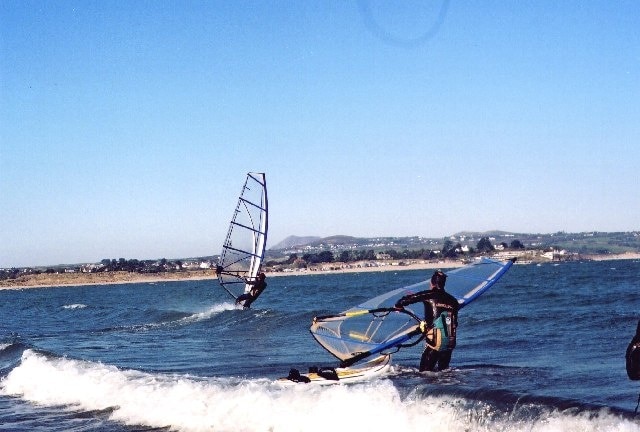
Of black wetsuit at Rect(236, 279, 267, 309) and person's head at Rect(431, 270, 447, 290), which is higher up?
person's head at Rect(431, 270, 447, 290)

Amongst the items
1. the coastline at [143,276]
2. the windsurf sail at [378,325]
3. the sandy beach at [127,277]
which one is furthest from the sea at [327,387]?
the coastline at [143,276]

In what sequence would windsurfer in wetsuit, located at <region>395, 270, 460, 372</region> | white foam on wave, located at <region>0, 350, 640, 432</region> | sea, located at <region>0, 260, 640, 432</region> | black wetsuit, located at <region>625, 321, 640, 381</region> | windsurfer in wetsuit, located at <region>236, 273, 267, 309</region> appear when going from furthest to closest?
windsurfer in wetsuit, located at <region>236, 273, 267, 309</region> → windsurfer in wetsuit, located at <region>395, 270, 460, 372</region> → sea, located at <region>0, 260, 640, 432</region> → white foam on wave, located at <region>0, 350, 640, 432</region> → black wetsuit, located at <region>625, 321, 640, 381</region>

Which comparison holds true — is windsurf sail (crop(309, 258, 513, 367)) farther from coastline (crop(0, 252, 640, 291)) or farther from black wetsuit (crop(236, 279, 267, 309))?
coastline (crop(0, 252, 640, 291))

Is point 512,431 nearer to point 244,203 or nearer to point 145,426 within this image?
point 145,426

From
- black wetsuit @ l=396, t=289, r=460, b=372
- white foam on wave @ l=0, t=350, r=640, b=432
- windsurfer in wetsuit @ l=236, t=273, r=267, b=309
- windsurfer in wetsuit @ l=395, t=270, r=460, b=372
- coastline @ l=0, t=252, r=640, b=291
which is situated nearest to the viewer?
white foam on wave @ l=0, t=350, r=640, b=432

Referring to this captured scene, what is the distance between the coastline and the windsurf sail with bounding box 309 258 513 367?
328 ft

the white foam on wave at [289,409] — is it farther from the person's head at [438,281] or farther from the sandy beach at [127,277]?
the sandy beach at [127,277]

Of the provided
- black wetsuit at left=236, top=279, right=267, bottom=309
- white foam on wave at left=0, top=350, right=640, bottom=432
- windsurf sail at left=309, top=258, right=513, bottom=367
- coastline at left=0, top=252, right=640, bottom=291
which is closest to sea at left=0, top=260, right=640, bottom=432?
white foam on wave at left=0, top=350, right=640, bottom=432

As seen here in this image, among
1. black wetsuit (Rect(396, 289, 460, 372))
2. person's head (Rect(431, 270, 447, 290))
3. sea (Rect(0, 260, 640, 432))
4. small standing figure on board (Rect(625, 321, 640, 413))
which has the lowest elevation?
sea (Rect(0, 260, 640, 432))

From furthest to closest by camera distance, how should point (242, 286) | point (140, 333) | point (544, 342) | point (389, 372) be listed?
point (242, 286), point (140, 333), point (544, 342), point (389, 372)

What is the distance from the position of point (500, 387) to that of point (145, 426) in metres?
4.07

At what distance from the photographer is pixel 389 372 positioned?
401 inches

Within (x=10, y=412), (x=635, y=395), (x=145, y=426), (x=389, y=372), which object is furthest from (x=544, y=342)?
(x=10, y=412)

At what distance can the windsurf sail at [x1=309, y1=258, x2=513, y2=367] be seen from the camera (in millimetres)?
9234
